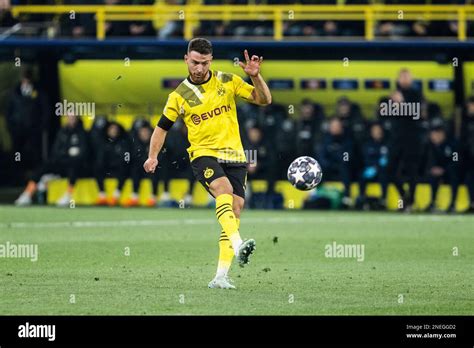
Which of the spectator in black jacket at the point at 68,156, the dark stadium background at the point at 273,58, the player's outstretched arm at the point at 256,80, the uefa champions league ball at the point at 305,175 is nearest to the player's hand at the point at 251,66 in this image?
the player's outstretched arm at the point at 256,80

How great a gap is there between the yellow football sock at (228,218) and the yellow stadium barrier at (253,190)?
13174 mm

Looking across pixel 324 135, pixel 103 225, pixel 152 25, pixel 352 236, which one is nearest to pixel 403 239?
pixel 352 236

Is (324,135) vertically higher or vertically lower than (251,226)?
higher

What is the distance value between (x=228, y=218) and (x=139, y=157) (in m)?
14.0

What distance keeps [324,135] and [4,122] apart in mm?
7412

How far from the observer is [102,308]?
1105cm

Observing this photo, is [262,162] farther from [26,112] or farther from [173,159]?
[26,112]

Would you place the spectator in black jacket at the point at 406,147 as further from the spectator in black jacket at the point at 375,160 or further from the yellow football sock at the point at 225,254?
the yellow football sock at the point at 225,254

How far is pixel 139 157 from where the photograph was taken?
25.9 m

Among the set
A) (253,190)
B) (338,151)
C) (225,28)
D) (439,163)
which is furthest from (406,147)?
(225,28)

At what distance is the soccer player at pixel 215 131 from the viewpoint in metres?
12.3

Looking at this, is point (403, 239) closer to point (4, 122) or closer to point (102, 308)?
point (102, 308)

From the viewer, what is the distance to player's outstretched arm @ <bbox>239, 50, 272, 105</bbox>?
39.1ft

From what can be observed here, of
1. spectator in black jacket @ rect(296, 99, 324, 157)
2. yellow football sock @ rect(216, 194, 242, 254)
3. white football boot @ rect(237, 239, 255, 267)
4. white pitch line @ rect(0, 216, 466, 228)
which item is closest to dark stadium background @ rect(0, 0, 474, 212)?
spectator in black jacket @ rect(296, 99, 324, 157)
